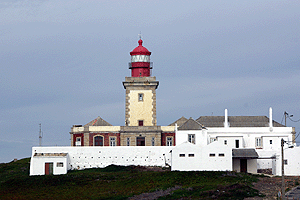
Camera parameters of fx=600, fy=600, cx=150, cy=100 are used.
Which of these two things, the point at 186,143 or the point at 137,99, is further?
the point at 137,99

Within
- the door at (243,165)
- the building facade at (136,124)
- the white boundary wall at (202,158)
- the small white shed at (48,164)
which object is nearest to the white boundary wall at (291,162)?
the door at (243,165)

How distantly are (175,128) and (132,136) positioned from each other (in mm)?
4836

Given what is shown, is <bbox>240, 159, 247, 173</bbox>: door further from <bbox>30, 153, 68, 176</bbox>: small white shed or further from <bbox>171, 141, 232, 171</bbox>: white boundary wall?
<bbox>30, 153, 68, 176</bbox>: small white shed

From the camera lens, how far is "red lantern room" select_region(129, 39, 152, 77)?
69.7 meters

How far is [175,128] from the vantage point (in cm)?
6575

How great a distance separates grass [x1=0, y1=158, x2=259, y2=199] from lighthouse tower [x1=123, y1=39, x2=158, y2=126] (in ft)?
28.9

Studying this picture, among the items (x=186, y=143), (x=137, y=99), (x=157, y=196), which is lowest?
(x=157, y=196)

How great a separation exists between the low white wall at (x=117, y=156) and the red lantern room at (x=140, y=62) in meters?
10.7

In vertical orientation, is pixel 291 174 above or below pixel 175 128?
below

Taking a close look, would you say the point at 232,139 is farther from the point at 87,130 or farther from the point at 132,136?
the point at 87,130

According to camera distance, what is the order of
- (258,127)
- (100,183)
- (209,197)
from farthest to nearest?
(258,127)
(100,183)
(209,197)

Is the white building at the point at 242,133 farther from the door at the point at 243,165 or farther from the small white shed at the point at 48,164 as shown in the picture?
the small white shed at the point at 48,164

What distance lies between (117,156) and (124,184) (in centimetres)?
904

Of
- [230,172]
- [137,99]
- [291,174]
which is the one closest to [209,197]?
[230,172]
